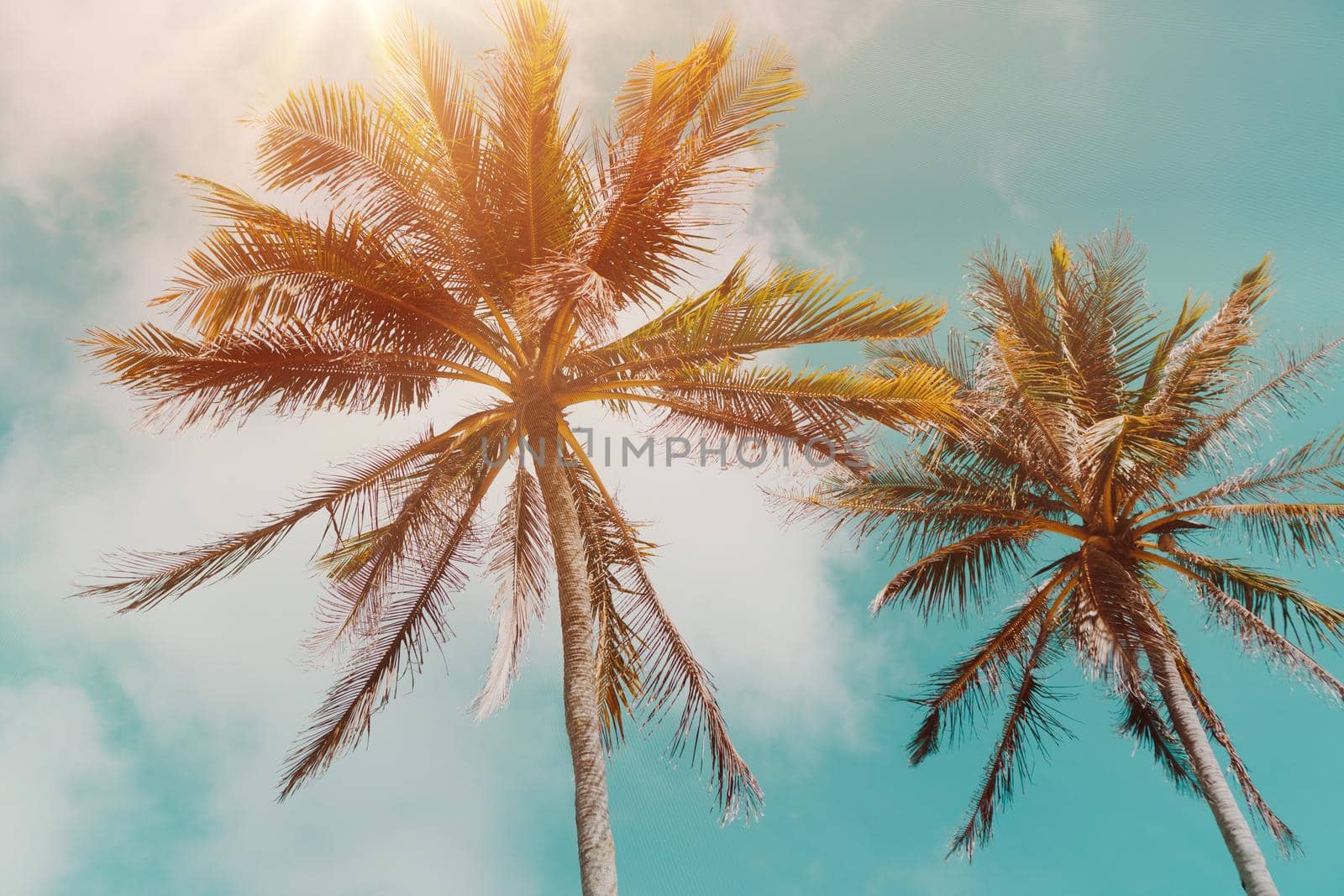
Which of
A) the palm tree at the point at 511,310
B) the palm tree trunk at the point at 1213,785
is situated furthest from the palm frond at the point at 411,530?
the palm tree trunk at the point at 1213,785

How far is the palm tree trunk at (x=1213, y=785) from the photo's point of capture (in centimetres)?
1013

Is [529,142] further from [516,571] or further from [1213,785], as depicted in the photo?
[1213,785]

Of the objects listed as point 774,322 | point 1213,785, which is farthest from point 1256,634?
point 774,322

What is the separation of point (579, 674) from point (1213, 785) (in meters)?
7.66

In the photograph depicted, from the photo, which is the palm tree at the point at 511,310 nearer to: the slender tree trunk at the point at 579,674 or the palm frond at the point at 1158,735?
the slender tree trunk at the point at 579,674

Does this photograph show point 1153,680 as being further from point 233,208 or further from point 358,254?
point 233,208

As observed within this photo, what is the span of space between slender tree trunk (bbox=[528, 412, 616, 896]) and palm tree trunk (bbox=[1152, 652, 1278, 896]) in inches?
281

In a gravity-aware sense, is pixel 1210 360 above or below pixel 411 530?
above

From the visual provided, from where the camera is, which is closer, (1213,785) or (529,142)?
(529,142)

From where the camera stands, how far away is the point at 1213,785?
1056cm

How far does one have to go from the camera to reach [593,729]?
781 centimetres

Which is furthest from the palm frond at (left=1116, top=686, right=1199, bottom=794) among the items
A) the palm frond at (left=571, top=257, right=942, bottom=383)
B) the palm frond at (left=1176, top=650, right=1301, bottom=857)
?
the palm frond at (left=571, top=257, right=942, bottom=383)

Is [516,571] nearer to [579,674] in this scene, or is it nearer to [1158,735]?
[579,674]

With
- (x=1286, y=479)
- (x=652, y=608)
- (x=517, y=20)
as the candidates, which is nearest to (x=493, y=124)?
(x=517, y=20)
